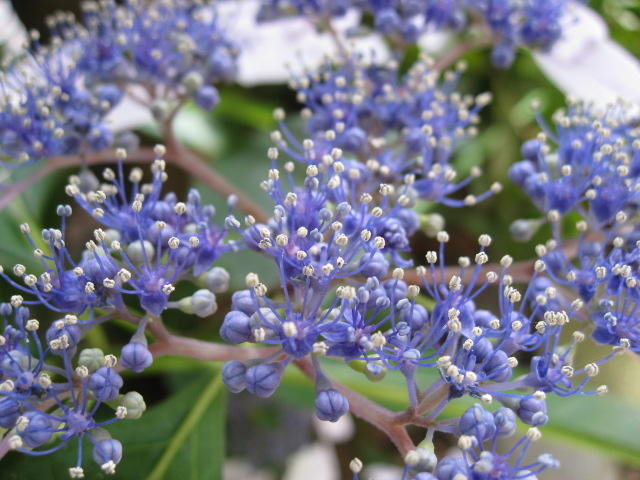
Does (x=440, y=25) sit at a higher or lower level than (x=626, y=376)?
higher

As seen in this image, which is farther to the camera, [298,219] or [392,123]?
[392,123]

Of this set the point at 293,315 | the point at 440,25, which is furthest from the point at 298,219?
the point at 440,25

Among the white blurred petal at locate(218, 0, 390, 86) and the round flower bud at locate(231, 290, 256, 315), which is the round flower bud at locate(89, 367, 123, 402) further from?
the white blurred petal at locate(218, 0, 390, 86)

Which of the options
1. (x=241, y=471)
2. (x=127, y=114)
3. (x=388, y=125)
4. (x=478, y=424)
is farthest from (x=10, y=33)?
(x=478, y=424)

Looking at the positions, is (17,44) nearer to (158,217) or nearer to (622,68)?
(158,217)

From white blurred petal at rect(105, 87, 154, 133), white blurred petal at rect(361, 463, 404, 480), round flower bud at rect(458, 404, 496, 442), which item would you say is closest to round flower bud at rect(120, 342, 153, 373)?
round flower bud at rect(458, 404, 496, 442)

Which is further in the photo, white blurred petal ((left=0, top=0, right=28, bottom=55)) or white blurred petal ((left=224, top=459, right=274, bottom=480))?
white blurred petal ((left=224, top=459, right=274, bottom=480))
